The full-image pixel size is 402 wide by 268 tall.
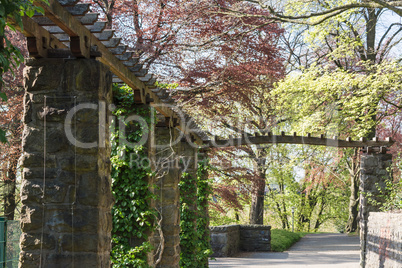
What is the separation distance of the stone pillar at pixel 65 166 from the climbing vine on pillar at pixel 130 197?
5.79 feet

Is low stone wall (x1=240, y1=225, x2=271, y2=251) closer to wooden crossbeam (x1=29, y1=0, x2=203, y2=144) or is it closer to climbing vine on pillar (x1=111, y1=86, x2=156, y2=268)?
climbing vine on pillar (x1=111, y1=86, x2=156, y2=268)

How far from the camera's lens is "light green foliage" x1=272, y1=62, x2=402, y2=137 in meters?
15.0

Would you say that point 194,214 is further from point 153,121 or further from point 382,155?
point 382,155

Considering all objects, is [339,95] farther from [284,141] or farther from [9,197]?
[9,197]

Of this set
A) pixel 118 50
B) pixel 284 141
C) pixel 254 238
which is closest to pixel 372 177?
pixel 284 141

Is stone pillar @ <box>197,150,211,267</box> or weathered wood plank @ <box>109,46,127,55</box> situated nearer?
→ weathered wood plank @ <box>109,46,127,55</box>

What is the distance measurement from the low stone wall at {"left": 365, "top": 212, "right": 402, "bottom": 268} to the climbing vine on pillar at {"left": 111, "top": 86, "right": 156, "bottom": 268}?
412cm

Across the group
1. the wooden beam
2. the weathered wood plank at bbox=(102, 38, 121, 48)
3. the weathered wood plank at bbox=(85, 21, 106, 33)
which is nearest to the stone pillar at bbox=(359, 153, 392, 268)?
the weathered wood plank at bbox=(102, 38, 121, 48)

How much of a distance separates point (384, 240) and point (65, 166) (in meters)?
6.90

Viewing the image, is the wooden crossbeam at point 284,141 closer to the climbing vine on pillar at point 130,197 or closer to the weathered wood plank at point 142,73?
the climbing vine on pillar at point 130,197

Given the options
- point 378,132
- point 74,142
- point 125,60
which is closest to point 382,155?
point 125,60

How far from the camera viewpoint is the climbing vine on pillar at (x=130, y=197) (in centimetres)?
653

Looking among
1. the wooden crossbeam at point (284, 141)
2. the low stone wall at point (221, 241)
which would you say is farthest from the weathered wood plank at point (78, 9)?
the low stone wall at point (221, 241)

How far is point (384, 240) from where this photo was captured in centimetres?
940
